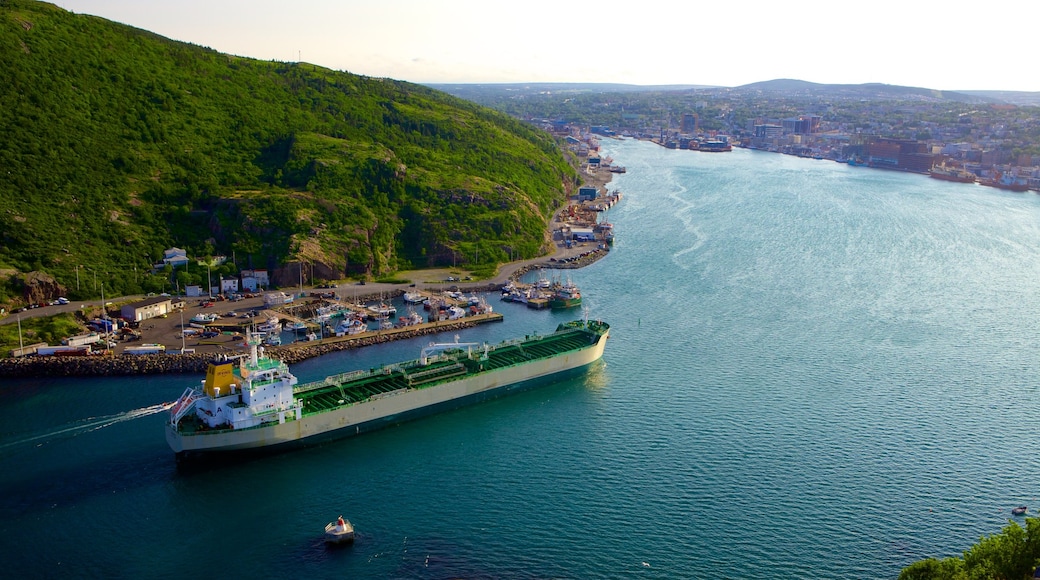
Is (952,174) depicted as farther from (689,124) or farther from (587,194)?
(689,124)

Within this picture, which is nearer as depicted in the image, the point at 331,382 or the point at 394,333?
the point at 331,382

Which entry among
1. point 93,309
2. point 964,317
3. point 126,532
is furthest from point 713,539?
point 93,309

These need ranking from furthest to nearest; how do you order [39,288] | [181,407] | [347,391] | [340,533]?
[39,288]
[347,391]
[181,407]
[340,533]

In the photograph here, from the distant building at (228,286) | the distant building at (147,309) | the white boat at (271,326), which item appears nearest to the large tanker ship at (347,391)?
the white boat at (271,326)

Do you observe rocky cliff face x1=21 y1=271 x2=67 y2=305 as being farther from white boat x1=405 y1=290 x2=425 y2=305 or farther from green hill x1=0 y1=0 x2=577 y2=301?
white boat x1=405 y1=290 x2=425 y2=305

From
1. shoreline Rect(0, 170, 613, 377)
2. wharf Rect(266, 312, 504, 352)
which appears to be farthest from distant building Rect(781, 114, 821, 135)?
wharf Rect(266, 312, 504, 352)

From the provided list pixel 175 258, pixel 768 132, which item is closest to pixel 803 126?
pixel 768 132
